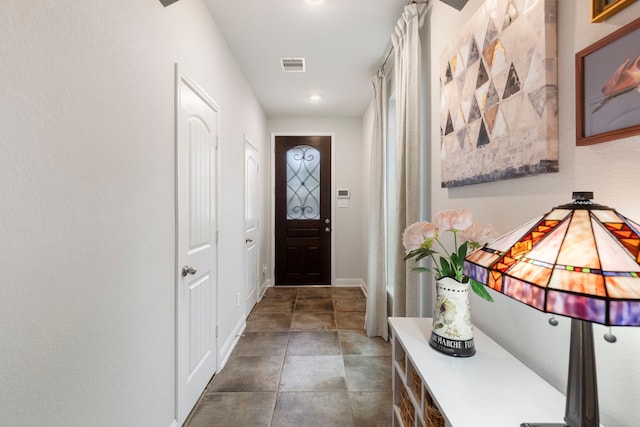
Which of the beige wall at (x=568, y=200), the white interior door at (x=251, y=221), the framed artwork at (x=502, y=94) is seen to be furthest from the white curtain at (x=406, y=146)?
the white interior door at (x=251, y=221)

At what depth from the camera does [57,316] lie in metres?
0.90

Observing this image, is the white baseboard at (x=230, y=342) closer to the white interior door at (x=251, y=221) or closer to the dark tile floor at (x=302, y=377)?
the dark tile floor at (x=302, y=377)

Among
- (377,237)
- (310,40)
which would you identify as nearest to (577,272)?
(377,237)

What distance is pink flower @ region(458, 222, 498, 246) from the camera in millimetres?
1026

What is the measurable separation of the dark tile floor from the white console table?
2.44ft

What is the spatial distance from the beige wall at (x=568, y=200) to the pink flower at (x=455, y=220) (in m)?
0.20

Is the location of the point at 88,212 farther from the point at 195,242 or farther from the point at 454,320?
the point at 454,320

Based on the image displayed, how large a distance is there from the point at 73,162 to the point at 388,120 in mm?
2681

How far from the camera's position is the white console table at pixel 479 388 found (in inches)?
30.8

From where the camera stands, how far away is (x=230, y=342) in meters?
2.63

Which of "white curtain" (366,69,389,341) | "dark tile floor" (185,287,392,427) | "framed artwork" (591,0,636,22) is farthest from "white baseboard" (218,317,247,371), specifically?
"framed artwork" (591,0,636,22)

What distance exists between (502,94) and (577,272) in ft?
2.76

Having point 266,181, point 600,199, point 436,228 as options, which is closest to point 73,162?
point 436,228

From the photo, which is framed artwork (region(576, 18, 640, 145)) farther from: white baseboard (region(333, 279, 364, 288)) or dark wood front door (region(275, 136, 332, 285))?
white baseboard (region(333, 279, 364, 288))
